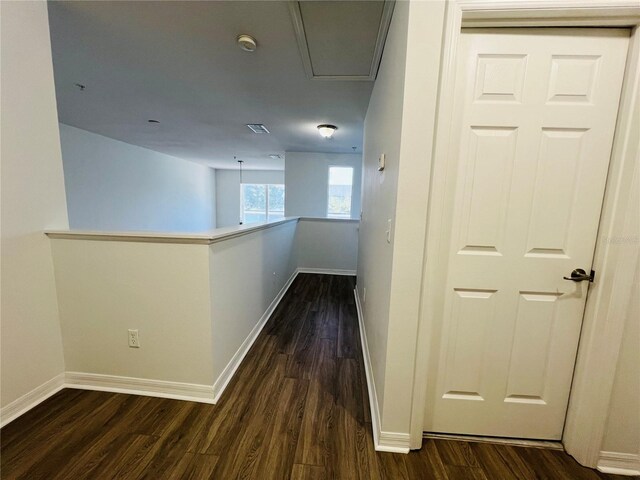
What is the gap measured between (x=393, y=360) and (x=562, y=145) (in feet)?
4.27

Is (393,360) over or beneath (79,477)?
over

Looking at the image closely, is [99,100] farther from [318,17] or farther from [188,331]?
[188,331]

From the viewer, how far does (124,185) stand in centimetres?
530

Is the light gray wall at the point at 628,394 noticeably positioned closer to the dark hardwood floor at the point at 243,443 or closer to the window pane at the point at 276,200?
the dark hardwood floor at the point at 243,443

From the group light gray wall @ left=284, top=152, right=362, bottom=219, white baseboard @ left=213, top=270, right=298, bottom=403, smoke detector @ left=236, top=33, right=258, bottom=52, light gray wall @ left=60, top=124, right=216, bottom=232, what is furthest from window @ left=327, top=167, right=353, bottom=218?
smoke detector @ left=236, top=33, right=258, bottom=52

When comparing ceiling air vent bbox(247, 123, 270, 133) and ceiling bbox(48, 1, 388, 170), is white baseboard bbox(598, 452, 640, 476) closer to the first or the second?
ceiling bbox(48, 1, 388, 170)

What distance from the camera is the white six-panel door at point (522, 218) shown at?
1.15 metres

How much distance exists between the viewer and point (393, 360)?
1282 mm

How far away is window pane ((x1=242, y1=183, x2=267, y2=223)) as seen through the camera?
9414mm

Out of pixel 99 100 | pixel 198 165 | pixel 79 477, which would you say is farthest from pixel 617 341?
pixel 198 165

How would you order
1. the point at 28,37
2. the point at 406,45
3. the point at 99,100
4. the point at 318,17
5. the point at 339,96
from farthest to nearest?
the point at 99,100
the point at 339,96
the point at 318,17
the point at 28,37
the point at 406,45

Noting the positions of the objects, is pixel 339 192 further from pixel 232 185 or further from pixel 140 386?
pixel 232 185

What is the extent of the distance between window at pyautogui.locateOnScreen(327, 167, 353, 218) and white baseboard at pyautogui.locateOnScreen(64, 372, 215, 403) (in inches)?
177

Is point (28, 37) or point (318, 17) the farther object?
point (318, 17)
